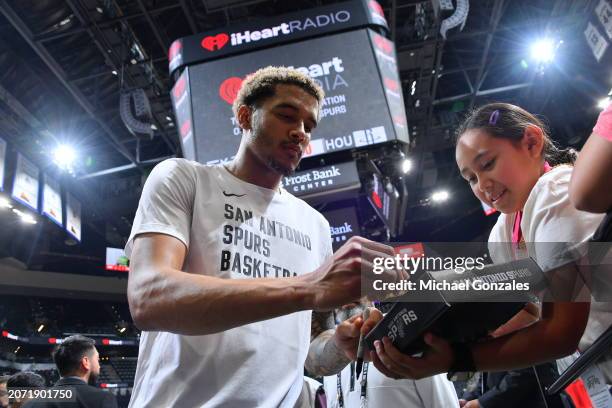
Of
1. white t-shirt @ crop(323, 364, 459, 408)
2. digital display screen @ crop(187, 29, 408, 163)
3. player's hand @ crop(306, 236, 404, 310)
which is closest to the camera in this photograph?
player's hand @ crop(306, 236, 404, 310)

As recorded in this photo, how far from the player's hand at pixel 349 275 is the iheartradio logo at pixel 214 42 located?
5.04 metres

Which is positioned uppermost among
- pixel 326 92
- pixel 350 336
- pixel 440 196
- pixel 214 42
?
pixel 440 196

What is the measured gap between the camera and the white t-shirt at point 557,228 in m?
1.03

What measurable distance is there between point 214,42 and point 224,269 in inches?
185

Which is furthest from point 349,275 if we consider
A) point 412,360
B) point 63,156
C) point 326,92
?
point 63,156

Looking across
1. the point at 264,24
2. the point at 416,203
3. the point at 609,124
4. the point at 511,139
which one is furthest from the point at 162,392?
the point at 416,203

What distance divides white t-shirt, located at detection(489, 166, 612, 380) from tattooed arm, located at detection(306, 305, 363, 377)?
0.41 metres

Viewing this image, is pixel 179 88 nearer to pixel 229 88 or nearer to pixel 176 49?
pixel 176 49

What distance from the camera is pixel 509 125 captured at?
1.56 m

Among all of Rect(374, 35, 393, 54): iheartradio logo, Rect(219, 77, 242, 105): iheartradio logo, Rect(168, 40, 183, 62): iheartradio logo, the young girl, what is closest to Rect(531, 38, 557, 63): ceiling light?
Rect(374, 35, 393, 54): iheartradio logo

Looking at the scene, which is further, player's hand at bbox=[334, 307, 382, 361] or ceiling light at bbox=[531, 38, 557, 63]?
ceiling light at bbox=[531, 38, 557, 63]

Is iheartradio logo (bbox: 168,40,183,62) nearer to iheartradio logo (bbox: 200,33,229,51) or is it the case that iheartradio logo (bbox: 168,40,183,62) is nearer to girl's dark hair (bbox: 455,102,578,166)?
iheartradio logo (bbox: 200,33,229,51)

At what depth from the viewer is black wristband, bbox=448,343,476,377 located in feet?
3.62

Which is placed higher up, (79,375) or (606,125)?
(79,375)
